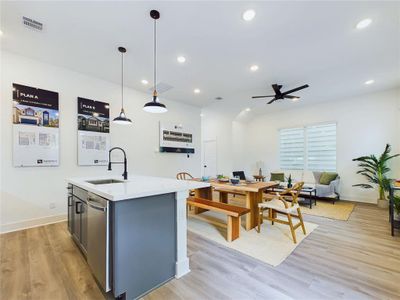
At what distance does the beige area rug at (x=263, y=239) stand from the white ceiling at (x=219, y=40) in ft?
9.65

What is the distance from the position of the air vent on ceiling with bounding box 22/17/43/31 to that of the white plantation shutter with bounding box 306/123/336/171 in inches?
278

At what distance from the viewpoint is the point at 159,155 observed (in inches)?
204

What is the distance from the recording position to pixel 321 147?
19.8 ft

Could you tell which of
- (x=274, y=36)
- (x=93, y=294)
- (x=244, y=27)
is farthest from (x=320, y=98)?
(x=93, y=294)

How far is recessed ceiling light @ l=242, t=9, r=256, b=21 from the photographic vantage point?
2.20 m

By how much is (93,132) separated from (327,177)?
20.6 feet

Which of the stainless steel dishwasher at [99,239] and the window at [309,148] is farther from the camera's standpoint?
the window at [309,148]

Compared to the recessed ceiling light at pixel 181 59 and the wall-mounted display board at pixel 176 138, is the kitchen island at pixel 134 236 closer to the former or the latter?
the recessed ceiling light at pixel 181 59

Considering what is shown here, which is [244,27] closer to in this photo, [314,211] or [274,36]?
[274,36]

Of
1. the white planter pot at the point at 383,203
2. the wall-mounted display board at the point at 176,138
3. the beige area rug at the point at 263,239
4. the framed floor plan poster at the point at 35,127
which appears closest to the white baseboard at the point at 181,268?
the beige area rug at the point at 263,239

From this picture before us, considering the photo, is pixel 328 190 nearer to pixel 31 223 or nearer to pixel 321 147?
pixel 321 147

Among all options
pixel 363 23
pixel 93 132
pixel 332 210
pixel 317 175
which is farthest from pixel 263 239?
pixel 317 175

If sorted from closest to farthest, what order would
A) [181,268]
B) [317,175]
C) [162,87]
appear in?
[181,268], [162,87], [317,175]

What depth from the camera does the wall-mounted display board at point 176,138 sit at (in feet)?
17.1
